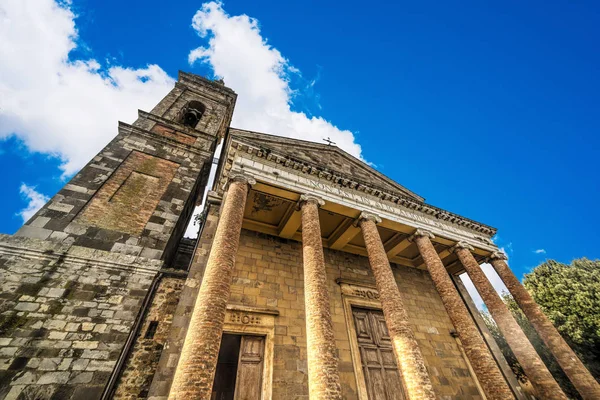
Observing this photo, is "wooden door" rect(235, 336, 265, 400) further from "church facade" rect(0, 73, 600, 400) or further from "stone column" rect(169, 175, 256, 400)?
"stone column" rect(169, 175, 256, 400)

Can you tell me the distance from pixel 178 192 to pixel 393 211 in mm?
8169

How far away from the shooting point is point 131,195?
311 inches

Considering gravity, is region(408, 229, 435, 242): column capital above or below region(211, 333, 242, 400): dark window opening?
above

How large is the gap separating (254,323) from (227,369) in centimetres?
132

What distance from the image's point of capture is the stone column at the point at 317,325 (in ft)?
14.8

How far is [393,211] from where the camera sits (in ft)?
31.4

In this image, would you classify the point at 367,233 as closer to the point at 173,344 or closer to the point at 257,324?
the point at 257,324

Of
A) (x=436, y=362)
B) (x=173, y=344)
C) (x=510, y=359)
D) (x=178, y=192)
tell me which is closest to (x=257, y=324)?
(x=173, y=344)

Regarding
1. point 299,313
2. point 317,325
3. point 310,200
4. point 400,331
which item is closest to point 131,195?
point 310,200

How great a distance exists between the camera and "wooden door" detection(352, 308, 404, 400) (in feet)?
24.7

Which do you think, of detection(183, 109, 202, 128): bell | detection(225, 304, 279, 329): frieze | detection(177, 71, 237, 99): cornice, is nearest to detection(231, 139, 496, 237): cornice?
detection(225, 304, 279, 329): frieze

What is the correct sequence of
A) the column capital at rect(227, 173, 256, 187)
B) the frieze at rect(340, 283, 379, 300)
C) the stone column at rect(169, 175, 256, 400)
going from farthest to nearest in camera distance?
the frieze at rect(340, 283, 379, 300) < the column capital at rect(227, 173, 256, 187) < the stone column at rect(169, 175, 256, 400)

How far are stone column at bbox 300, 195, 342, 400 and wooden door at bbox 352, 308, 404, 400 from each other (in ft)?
12.3

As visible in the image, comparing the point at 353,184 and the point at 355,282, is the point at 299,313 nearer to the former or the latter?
the point at 355,282
